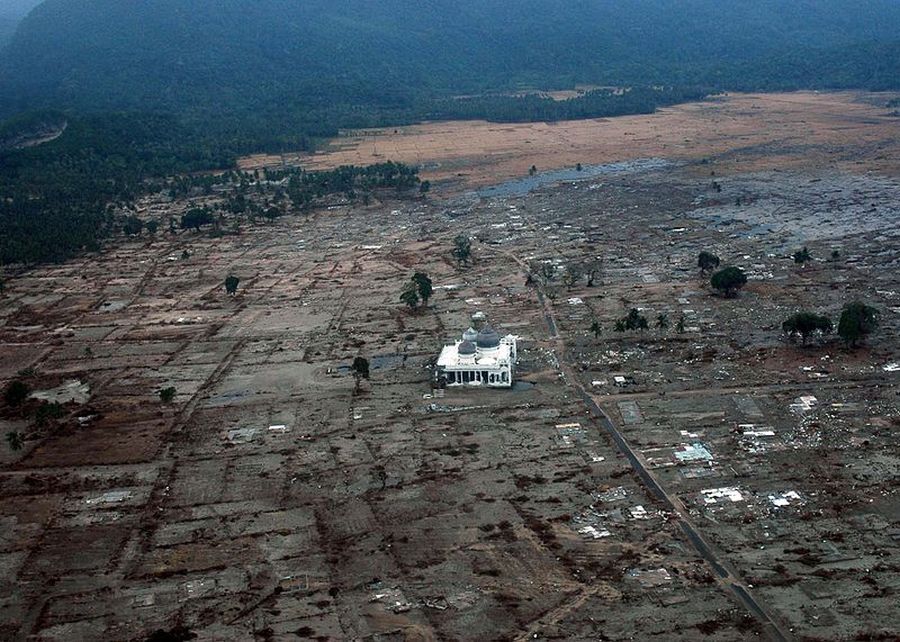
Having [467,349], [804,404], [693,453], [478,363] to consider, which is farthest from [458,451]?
[804,404]

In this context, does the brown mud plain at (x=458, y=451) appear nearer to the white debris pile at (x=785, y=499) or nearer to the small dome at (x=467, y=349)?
the white debris pile at (x=785, y=499)

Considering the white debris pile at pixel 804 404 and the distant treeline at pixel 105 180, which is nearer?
the white debris pile at pixel 804 404

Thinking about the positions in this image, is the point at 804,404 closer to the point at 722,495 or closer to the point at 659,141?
the point at 722,495

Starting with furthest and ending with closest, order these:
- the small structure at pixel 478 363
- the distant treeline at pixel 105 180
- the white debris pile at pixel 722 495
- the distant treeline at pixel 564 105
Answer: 1. the distant treeline at pixel 564 105
2. the distant treeline at pixel 105 180
3. the small structure at pixel 478 363
4. the white debris pile at pixel 722 495

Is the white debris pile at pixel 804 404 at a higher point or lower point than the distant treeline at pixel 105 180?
lower

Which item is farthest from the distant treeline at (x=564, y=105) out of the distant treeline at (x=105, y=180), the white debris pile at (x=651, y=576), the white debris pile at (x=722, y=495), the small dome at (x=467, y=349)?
the white debris pile at (x=651, y=576)

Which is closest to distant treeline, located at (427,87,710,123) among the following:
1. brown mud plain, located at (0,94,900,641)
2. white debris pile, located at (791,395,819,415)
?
brown mud plain, located at (0,94,900,641)

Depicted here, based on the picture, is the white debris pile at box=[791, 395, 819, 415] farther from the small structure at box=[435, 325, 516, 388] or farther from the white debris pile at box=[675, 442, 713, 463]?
the small structure at box=[435, 325, 516, 388]
